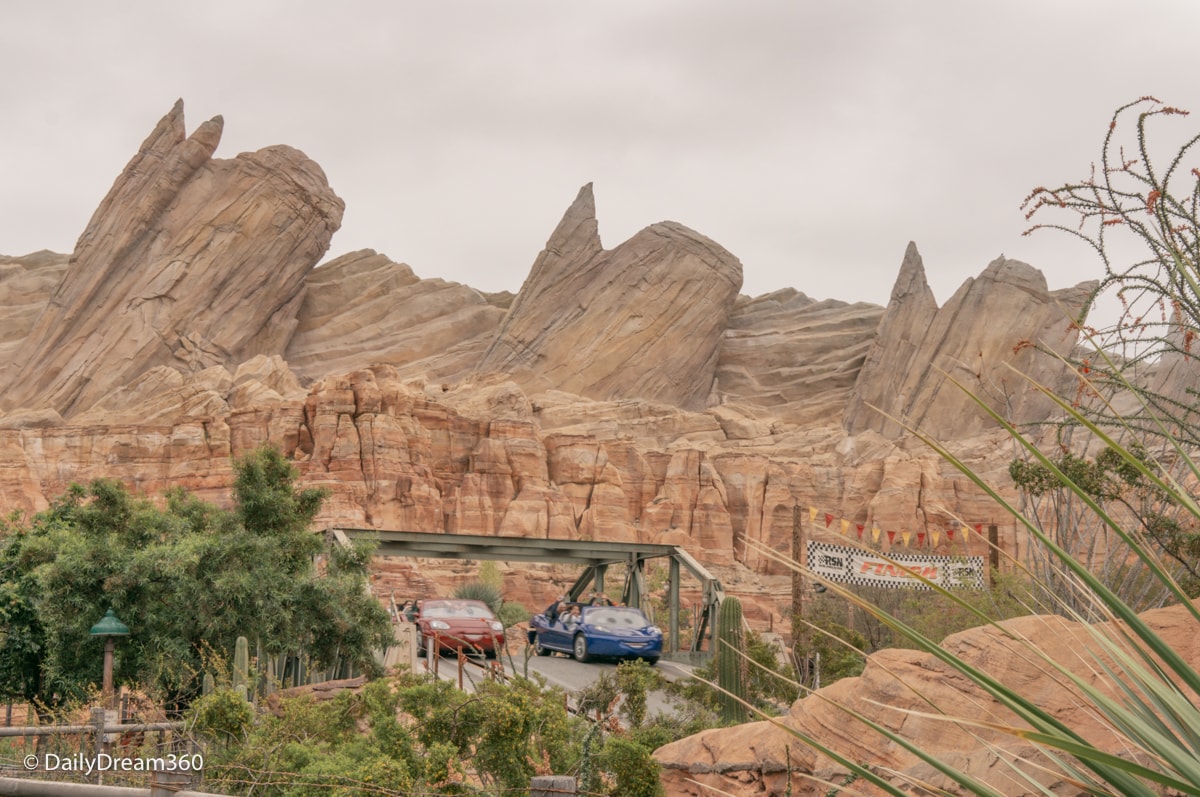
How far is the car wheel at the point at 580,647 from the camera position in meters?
21.9

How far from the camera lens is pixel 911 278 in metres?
79.6

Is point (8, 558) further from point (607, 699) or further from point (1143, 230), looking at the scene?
point (1143, 230)

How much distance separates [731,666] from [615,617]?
7.24 meters

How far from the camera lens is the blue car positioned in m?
21.5

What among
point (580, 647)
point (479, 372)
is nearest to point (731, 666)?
point (580, 647)

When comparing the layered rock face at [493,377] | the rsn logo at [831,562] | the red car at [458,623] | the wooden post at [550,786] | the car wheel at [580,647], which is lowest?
the car wheel at [580,647]

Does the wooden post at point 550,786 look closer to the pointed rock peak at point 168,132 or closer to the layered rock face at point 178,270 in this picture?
the layered rock face at point 178,270

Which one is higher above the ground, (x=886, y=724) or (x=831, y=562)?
(x=886, y=724)

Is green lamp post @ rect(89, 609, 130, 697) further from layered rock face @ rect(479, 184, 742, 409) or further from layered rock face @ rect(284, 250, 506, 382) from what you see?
layered rock face @ rect(284, 250, 506, 382)

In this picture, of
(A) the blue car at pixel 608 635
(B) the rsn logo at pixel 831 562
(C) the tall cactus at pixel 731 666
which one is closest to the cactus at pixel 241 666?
(C) the tall cactus at pixel 731 666

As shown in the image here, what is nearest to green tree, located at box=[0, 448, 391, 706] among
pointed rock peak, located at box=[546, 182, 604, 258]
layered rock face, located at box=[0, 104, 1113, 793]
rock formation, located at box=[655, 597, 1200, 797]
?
rock formation, located at box=[655, 597, 1200, 797]

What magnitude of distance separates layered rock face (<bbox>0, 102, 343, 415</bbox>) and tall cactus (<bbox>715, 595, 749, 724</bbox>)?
201 ft

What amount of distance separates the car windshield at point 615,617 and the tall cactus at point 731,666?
5.23 metres

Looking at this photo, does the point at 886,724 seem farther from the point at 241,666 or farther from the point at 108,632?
the point at 108,632
